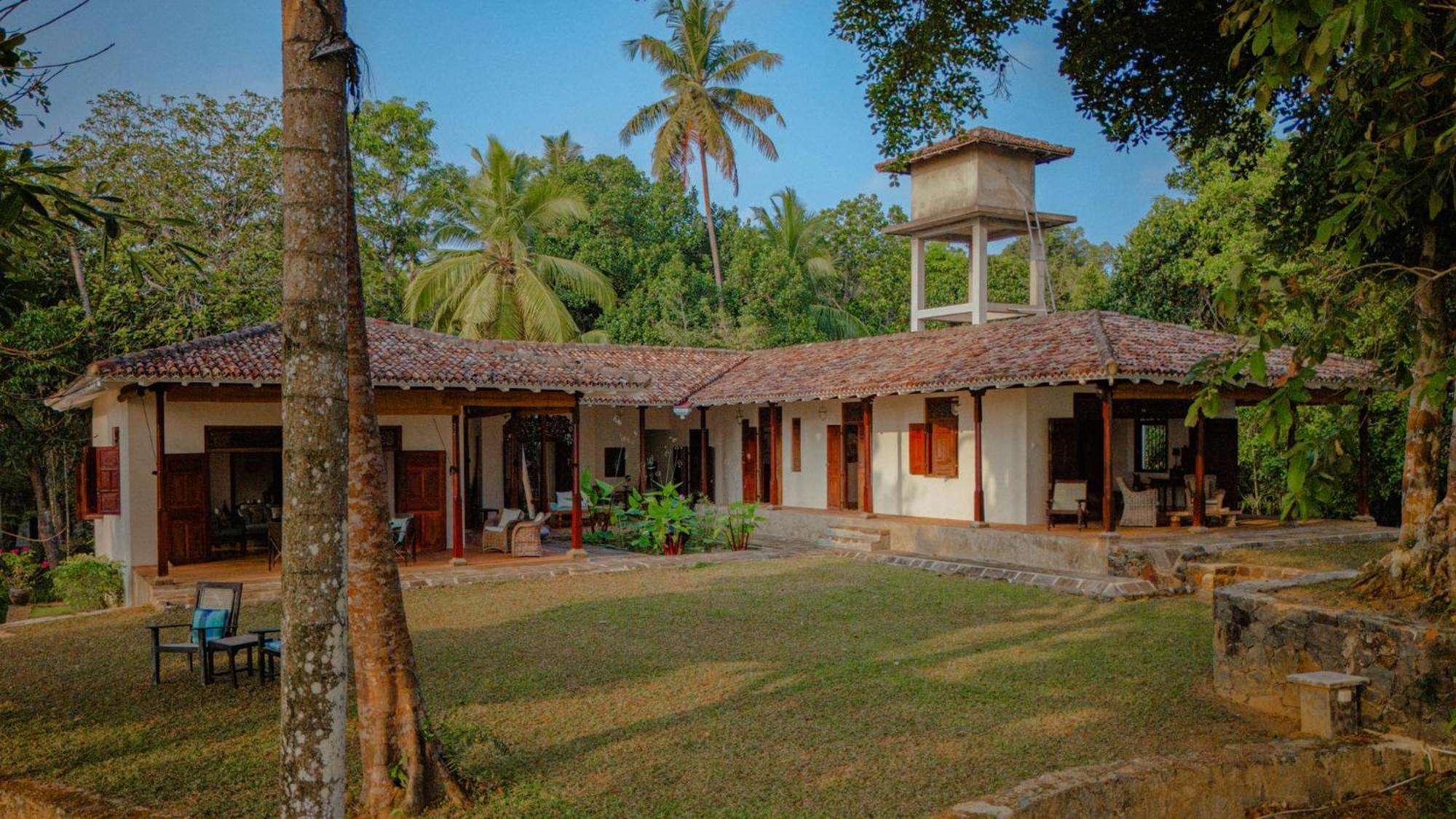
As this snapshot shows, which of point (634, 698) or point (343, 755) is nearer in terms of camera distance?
point (343, 755)

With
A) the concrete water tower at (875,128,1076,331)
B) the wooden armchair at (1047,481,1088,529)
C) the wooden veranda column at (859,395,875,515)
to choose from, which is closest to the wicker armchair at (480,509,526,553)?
the wooden veranda column at (859,395,875,515)

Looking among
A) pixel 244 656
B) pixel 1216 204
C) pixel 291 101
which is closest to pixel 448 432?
pixel 244 656

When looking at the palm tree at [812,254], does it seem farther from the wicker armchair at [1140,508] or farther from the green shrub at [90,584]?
the green shrub at [90,584]

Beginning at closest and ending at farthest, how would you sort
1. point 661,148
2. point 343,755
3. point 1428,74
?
point 343,755 → point 1428,74 → point 661,148

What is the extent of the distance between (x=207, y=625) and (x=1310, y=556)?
1276cm

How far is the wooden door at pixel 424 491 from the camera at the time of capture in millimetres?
15086

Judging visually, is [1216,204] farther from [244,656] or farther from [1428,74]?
[244,656]

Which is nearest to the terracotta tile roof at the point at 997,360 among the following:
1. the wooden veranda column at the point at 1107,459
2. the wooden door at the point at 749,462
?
→ the wooden veranda column at the point at 1107,459

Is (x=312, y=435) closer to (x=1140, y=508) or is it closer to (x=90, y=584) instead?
(x=90, y=584)

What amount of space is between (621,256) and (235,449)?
14.9 metres

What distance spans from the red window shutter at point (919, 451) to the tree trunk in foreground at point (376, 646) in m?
13.5

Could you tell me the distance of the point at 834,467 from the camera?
19.8 metres

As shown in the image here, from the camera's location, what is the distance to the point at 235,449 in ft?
45.3

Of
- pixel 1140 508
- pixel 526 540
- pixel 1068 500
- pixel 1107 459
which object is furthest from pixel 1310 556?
pixel 526 540
